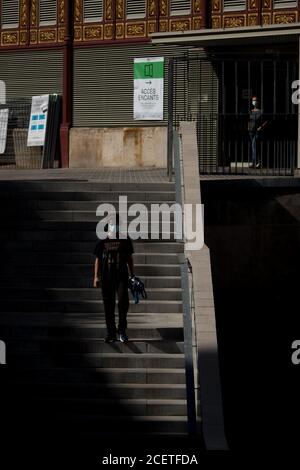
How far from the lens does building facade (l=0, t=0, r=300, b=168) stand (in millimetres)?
29234

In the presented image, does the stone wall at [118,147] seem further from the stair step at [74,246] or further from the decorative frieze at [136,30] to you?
the stair step at [74,246]

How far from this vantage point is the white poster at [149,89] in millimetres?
29234

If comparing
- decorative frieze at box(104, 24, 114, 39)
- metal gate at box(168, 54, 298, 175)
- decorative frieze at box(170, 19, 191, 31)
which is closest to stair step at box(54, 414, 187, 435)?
metal gate at box(168, 54, 298, 175)

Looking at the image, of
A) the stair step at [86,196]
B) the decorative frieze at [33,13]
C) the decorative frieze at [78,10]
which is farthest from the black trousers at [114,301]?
the decorative frieze at [33,13]

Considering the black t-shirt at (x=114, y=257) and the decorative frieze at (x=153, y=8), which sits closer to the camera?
the black t-shirt at (x=114, y=257)

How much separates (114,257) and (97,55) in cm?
1798

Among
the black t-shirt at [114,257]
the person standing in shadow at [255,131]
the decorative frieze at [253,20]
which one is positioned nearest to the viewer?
the black t-shirt at [114,257]

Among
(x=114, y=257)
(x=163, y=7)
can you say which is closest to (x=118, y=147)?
(x=163, y=7)

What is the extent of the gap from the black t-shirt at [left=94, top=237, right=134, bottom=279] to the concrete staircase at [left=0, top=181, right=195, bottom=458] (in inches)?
29.5

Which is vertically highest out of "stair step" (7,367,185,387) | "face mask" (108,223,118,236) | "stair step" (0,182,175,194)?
"stair step" (0,182,175,194)

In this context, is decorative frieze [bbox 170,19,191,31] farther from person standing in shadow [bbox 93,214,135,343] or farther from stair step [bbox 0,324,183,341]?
stair step [bbox 0,324,183,341]

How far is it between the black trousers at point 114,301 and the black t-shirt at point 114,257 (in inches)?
2.9

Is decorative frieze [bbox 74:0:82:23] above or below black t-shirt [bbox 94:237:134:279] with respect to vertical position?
above
